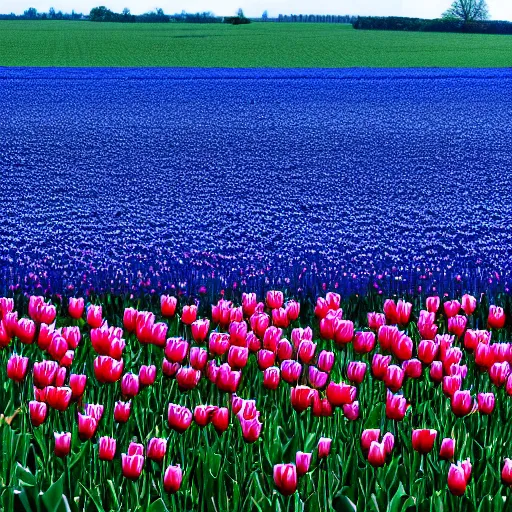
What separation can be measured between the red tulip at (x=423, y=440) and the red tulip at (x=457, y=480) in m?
0.23

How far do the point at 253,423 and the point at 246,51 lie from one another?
31322mm

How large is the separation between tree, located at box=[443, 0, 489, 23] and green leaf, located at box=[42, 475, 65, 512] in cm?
8654

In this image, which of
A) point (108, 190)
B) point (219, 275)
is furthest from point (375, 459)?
point (108, 190)

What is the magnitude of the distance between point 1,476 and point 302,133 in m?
10.3

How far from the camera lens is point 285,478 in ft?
7.94

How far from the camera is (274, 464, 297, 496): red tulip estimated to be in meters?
2.41

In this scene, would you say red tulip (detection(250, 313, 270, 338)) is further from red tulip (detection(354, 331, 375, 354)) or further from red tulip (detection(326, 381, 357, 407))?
red tulip (detection(326, 381, 357, 407))

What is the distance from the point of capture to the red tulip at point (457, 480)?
8.04 feet

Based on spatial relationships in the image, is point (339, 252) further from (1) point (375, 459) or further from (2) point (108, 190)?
(1) point (375, 459)

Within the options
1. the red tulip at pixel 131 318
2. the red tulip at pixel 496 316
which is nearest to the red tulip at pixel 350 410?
the red tulip at pixel 131 318

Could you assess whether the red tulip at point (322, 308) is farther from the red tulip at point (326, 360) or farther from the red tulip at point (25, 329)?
the red tulip at point (25, 329)

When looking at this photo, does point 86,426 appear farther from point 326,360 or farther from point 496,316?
point 496,316

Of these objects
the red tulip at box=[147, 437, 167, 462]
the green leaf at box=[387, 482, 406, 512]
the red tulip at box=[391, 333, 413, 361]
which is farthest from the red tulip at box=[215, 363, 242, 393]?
the green leaf at box=[387, 482, 406, 512]

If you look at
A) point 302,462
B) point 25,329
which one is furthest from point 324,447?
point 25,329
